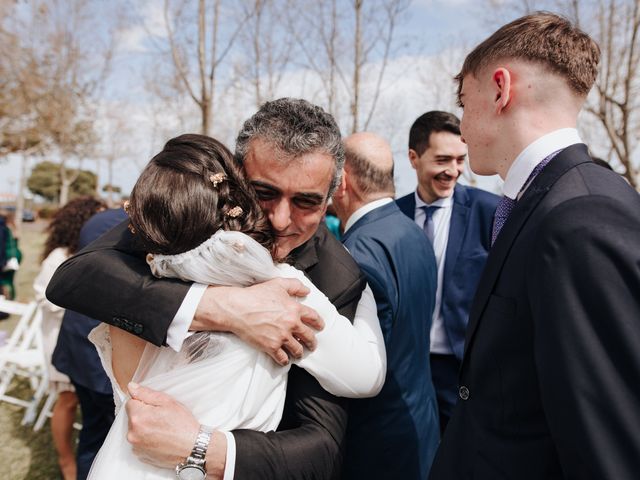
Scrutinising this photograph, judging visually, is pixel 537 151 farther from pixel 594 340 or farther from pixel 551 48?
pixel 594 340

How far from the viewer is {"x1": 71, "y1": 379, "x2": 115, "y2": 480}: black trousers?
12.2ft

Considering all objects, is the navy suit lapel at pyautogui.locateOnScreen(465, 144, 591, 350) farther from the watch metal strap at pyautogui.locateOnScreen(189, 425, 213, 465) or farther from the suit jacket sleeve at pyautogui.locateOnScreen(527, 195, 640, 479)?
the watch metal strap at pyautogui.locateOnScreen(189, 425, 213, 465)

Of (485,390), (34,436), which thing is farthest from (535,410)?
(34,436)

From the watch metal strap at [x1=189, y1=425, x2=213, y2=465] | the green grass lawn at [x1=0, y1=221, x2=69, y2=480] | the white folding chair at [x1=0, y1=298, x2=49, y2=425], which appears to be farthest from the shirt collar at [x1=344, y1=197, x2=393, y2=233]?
the white folding chair at [x1=0, y1=298, x2=49, y2=425]

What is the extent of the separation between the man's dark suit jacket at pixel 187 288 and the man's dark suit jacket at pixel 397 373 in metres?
0.47

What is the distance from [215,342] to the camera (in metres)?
1.38

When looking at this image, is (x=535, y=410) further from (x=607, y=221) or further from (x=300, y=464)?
(x=300, y=464)

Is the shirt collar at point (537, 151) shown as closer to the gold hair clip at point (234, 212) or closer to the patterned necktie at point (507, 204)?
→ the patterned necktie at point (507, 204)

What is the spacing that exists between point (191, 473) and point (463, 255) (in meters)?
2.72

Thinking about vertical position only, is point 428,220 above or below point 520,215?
below

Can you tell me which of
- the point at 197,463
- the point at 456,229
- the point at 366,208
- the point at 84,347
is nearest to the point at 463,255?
the point at 456,229

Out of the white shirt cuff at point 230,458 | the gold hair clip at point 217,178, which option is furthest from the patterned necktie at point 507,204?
the white shirt cuff at point 230,458

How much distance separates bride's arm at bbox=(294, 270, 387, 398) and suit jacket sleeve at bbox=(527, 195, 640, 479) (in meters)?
0.56

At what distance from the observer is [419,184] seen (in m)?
4.09
